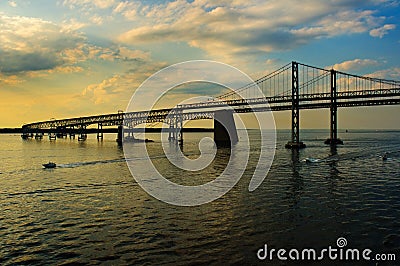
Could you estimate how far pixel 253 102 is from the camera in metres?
116

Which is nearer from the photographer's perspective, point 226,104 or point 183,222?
point 183,222

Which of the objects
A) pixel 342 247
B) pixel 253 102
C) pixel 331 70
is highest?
pixel 331 70

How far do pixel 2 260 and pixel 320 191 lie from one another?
2227 cm

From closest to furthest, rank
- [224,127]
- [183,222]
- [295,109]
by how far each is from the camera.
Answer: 1. [183,222]
2. [295,109]
3. [224,127]

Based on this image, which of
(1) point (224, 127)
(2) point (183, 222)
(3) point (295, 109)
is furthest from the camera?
(1) point (224, 127)

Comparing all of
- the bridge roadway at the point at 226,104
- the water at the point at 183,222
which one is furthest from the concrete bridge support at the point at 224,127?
the water at the point at 183,222

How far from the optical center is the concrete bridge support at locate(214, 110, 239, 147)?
122 metres

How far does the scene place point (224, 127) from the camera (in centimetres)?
12394

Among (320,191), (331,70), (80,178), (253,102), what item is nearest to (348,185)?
(320,191)

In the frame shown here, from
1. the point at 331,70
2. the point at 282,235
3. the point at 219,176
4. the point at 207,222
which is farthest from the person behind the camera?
the point at 331,70

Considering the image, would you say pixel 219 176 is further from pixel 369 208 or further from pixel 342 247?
pixel 342 247

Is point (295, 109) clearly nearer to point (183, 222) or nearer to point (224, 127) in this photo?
point (224, 127)

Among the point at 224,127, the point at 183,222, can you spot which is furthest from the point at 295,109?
the point at 183,222

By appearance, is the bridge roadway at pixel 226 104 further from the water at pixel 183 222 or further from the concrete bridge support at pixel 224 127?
the water at pixel 183 222
